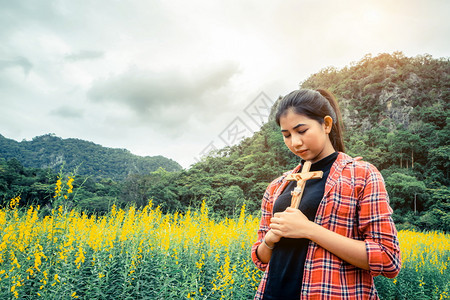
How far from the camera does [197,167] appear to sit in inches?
925

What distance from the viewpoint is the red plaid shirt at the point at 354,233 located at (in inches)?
33.8

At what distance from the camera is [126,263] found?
2.81 meters

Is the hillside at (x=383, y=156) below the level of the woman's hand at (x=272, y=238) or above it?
above

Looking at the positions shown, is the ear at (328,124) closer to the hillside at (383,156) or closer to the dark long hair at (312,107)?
the dark long hair at (312,107)

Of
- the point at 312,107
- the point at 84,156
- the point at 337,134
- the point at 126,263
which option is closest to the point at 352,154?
the point at 126,263

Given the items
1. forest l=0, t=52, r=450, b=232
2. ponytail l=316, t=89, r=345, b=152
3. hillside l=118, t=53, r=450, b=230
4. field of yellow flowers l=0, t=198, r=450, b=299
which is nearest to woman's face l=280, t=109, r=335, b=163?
ponytail l=316, t=89, r=345, b=152

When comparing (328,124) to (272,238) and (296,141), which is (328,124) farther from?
(272,238)

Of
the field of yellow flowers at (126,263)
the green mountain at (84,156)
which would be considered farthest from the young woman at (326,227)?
the green mountain at (84,156)

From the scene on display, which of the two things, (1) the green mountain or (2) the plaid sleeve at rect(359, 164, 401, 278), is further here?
(1) the green mountain

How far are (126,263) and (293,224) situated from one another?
2.40 m

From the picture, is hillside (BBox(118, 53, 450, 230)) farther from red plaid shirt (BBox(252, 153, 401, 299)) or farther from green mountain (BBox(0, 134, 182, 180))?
green mountain (BBox(0, 134, 182, 180))

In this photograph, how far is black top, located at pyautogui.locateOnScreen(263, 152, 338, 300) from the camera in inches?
38.5

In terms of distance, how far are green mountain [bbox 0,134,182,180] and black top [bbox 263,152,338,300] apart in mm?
28009

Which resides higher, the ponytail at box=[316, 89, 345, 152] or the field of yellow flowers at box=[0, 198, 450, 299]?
the ponytail at box=[316, 89, 345, 152]
